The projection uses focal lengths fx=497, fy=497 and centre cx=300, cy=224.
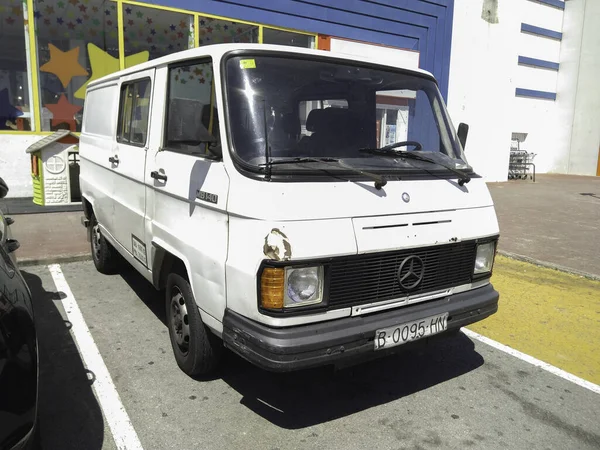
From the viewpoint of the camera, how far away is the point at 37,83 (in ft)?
31.9

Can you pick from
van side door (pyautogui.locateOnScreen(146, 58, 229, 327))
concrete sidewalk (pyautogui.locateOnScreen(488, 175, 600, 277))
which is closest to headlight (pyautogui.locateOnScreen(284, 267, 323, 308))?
van side door (pyautogui.locateOnScreen(146, 58, 229, 327))

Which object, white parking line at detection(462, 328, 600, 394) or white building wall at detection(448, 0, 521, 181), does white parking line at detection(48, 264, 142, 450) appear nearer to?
white parking line at detection(462, 328, 600, 394)

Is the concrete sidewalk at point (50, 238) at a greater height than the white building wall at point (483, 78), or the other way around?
the white building wall at point (483, 78)

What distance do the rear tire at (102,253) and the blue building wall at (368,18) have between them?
20.7ft

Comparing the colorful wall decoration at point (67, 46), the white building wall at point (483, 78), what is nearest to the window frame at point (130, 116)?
the colorful wall decoration at point (67, 46)

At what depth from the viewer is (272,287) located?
258cm

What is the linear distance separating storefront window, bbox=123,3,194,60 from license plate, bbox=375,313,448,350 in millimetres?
9144

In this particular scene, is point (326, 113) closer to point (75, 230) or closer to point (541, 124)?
point (75, 230)

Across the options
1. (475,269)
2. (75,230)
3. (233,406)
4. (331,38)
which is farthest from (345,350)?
(331,38)

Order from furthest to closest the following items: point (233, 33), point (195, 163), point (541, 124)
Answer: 1. point (541, 124)
2. point (233, 33)
3. point (195, 163)

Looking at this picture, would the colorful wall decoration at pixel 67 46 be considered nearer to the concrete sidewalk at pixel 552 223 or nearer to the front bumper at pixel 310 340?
the concrete sidewalk at pixel 552 223

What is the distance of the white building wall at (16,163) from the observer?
9.48 m

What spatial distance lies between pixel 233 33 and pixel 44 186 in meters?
5.39

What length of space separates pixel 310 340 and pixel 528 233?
283 inches
